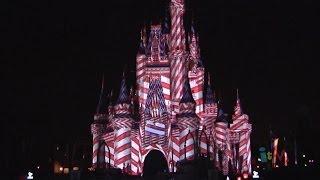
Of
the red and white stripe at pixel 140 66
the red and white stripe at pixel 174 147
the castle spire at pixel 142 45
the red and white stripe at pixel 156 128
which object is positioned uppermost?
the castle spire at pixel 142 45

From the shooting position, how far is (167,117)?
214 ft

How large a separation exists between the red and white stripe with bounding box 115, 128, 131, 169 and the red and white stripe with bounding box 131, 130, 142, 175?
923 millimetres

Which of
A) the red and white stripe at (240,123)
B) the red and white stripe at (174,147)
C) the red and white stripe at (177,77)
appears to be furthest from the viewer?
the red and white stripe at (240,123)

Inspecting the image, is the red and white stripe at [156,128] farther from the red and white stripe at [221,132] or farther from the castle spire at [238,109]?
the castle spire at [238,109]

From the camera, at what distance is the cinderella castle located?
6197 centimetres

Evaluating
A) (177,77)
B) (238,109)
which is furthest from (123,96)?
(238,109)

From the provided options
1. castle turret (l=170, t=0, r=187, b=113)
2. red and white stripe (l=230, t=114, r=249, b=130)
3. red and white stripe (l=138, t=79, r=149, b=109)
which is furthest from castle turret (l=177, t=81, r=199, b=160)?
red and white stripe (l=230, t=114, r=249, b=130)

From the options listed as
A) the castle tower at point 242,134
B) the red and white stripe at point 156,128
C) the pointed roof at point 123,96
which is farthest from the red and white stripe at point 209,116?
the pointed roof at point 123,96

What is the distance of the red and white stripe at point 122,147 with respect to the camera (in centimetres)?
6194

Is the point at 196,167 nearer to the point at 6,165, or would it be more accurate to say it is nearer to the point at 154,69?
the point at 6,165

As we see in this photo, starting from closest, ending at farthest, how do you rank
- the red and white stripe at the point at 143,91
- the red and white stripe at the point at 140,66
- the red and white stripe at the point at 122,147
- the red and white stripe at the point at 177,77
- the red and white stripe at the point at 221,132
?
the red and white stripe at the point at 122,147, the red and white stripe at the point at 177,77, the red and white stripe at the point at 143,91, the red and white stripe at the point at 221,132, the red and white stripe at the point at 140,66

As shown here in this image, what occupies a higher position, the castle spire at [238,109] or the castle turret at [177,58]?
the castle turret at [177,58]

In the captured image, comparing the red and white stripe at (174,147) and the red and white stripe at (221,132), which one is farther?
the red and white stripe at (221,132)

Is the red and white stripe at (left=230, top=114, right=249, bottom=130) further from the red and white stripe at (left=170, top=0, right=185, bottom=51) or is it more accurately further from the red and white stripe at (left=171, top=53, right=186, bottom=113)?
the red and white stripe at (left=170, top=0, right=185, bottom=51)
